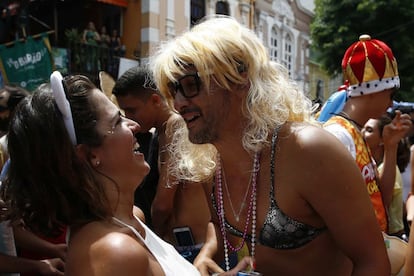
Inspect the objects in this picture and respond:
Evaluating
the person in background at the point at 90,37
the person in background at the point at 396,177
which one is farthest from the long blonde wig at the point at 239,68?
the person in background at the point at 90,37

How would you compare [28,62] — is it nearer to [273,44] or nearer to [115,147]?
[115,147]

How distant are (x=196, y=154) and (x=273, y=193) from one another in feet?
1.69

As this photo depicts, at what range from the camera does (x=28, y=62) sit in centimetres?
1024

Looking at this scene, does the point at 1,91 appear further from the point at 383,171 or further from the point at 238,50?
the point at 383,171

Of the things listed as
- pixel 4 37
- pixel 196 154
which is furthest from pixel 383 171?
pixel 4 37

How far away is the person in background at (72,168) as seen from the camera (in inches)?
56.2

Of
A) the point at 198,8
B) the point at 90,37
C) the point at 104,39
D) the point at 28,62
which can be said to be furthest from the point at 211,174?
the point at 198,8

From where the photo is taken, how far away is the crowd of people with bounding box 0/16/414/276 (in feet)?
4.73

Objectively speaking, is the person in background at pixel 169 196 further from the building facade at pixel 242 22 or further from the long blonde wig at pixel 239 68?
the building facade at pixel 242 22

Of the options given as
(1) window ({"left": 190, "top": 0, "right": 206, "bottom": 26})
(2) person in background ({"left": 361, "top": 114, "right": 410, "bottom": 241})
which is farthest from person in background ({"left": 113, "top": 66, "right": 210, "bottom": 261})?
(1) window ({"left": 190, "top": 0, "right": 206, "bottom": 26})

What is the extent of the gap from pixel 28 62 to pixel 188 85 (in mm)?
9400

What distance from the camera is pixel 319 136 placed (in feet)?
5.27

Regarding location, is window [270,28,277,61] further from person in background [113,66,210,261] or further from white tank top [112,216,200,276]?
white tank top [112,216,200,276]

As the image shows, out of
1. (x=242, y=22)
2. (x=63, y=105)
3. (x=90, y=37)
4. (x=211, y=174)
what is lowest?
(x=211, y=174)
